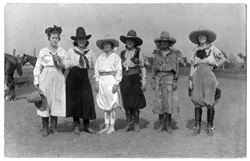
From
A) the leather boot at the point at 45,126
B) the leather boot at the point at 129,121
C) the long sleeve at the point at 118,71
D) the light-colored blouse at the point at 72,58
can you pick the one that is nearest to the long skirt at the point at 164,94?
the leather boot at the point at 129,121

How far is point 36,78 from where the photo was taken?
20.3 ft

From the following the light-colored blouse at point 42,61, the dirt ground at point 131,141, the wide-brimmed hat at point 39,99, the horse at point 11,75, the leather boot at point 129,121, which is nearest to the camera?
the dirt ground at point 131,141

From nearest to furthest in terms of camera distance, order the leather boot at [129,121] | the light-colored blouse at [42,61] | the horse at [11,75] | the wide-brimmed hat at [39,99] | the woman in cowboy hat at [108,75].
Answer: the wide-brimmed hat at [39,99] → the light-colored blouse at [42,61] → the woman in cowboy hat at [108,75] → the leather boot at [129,121] → the horse at [11,75]

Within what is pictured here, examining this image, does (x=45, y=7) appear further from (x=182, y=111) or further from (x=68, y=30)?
(x=182, y=111)

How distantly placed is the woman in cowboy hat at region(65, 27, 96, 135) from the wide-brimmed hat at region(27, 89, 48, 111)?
46 cm

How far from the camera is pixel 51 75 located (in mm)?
6195

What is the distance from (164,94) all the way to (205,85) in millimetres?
847

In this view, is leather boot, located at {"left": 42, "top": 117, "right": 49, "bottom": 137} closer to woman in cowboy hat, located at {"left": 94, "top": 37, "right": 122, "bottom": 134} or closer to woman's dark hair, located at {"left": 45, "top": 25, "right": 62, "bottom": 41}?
woman in cowboy hat, located at {"left": 94, "top": 37, "right": 122, "bottom": 134}

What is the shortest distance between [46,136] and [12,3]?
289cm

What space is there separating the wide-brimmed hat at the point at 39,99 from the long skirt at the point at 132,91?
64.2 inches

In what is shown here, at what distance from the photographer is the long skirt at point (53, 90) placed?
20.3ft

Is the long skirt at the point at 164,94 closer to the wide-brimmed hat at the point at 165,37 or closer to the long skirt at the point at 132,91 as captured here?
the long skirt at the point at 132,91

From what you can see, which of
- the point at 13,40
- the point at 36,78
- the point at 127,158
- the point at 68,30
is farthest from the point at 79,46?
the point at 127,158

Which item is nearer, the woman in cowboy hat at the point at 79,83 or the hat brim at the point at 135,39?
the woman in cowboy hat at the point at 79,83
